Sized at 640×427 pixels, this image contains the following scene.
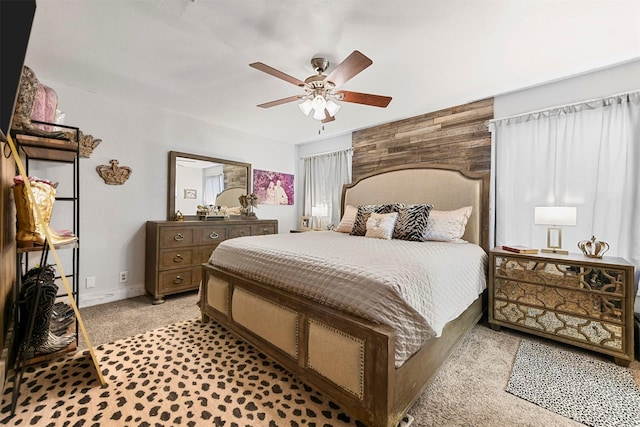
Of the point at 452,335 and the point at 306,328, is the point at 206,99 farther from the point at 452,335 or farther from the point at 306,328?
the point at 452,335

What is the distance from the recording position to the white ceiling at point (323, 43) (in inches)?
67.9

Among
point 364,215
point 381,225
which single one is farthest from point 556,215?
point 364,215

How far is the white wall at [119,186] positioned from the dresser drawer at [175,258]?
502mm

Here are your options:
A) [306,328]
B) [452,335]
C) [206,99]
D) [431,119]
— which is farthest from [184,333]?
[431,119]

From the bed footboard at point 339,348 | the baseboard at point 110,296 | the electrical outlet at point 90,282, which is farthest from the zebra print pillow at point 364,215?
the electrical outlet at point 90,282

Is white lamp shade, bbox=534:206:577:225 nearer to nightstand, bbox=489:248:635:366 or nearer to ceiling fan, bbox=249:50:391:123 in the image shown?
nightstand, bbox=489:248:635:366

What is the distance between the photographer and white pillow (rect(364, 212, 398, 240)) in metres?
2.84

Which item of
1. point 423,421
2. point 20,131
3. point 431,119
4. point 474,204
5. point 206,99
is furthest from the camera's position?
point 431,119

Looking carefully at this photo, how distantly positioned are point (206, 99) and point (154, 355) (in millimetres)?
2726

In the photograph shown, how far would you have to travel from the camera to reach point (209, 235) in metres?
3.60

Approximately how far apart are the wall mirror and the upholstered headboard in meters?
1.90

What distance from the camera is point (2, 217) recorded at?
5.19ft

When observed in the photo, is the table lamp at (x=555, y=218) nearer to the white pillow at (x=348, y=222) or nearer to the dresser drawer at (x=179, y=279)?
the white pillow at (x=348, y=222)

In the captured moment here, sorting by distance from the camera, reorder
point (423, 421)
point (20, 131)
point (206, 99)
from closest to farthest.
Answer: point (423, 421)
point (20, 131)
point (206, 99)
